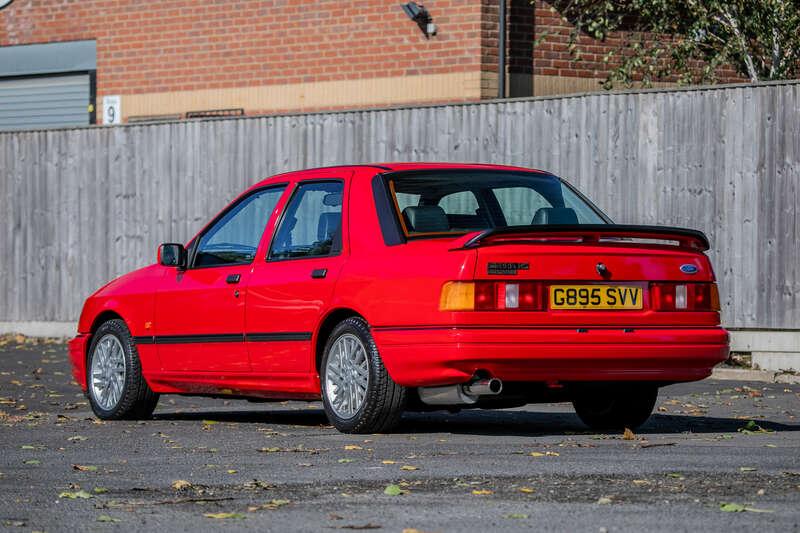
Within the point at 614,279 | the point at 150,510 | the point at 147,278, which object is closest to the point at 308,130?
the point at 147,278

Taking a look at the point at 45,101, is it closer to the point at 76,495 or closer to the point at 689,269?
the point at 689,269

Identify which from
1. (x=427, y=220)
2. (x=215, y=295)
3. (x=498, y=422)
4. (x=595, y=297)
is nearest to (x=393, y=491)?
(x=595, y=297)

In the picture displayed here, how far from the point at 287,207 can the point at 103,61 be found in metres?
15.8

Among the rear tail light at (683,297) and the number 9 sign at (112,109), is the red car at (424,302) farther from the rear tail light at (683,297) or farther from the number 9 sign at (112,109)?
the number 9 sign at (112,109)

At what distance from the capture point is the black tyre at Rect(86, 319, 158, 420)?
11648mm

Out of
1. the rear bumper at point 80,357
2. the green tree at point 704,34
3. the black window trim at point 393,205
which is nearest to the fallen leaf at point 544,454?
the black window trim at point 393,205

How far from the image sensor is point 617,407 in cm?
1064

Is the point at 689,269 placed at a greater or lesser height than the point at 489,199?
lesser

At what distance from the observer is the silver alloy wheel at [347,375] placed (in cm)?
985

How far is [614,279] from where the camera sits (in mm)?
9539

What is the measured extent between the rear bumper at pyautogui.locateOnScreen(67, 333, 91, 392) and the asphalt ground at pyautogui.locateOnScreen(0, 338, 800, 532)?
0.28 metres

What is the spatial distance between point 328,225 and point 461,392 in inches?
59.3

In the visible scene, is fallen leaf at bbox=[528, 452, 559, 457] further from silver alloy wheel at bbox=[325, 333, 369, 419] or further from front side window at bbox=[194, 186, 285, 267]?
front side window at bbox=[194, 186, 285, 267]

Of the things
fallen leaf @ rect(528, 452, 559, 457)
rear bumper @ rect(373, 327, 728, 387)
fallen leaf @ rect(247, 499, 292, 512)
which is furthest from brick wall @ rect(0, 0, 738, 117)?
fallen leaf @ rect(247, 499, 292, 512)
